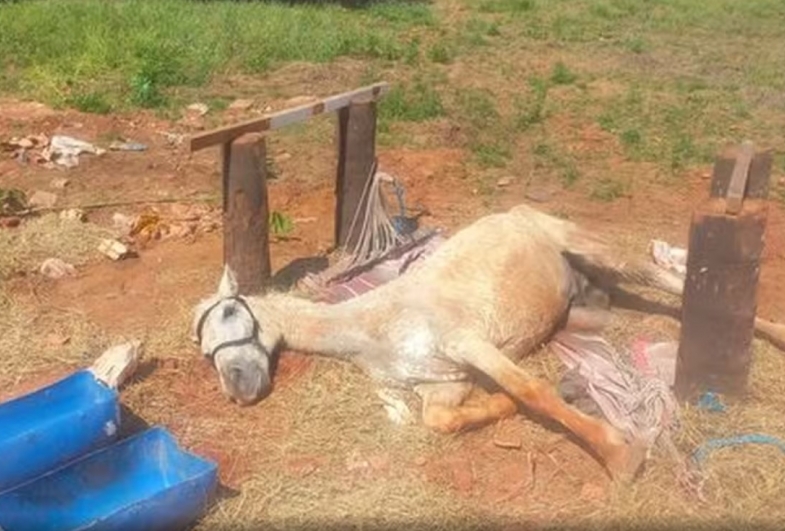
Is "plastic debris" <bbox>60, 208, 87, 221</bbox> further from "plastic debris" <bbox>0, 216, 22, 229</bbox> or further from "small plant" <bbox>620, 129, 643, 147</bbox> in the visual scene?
"small plant" <bbox>620, 129, 643, 147</bbox>

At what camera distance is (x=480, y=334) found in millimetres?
5637

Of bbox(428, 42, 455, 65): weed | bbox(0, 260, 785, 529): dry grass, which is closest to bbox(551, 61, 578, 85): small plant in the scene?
bbox(428, 42, 455, 65): weed

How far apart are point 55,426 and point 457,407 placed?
1855 millimetres

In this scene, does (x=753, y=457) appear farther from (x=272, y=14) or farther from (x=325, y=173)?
(x=272, y=14)

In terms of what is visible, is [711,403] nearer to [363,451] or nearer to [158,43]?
[363,451]

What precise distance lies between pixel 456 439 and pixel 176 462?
1.30 metres

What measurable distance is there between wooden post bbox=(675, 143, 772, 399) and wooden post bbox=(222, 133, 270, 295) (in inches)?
95.6

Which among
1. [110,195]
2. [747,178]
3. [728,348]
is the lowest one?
[110,195]

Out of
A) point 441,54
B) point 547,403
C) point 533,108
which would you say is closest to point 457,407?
point 547,403

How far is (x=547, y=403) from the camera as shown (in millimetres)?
5254

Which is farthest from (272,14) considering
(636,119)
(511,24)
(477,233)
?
(477,233)

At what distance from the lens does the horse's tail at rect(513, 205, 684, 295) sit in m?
6.54

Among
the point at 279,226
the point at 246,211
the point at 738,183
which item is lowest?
the point at 279,226

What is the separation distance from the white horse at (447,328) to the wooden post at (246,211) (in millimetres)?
347
